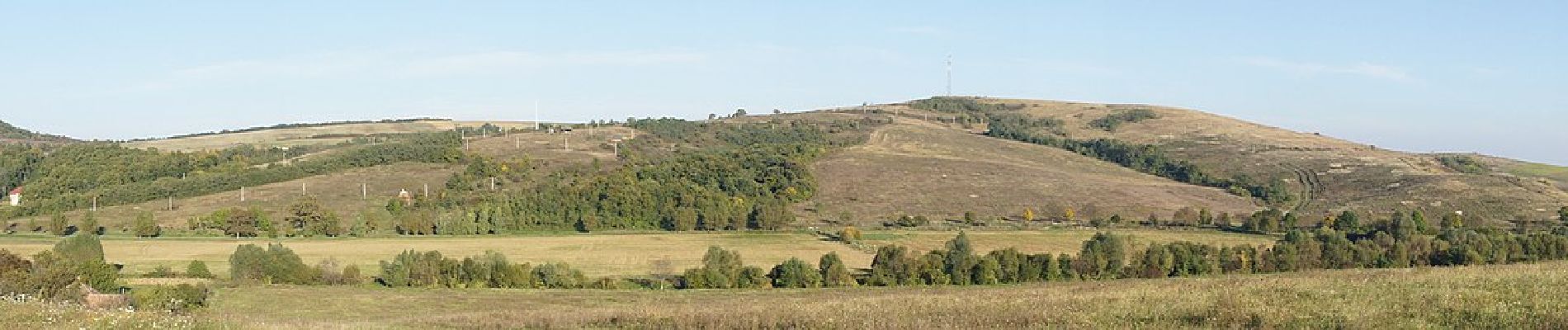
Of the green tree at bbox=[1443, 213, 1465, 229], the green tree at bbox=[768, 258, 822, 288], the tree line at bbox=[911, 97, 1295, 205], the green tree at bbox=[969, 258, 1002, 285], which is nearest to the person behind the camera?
the green tree at bbox=[969, 258, 1002, 285]

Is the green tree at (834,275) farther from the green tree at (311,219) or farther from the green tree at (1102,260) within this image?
the green tree at (311,219)

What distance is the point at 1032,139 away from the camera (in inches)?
7067

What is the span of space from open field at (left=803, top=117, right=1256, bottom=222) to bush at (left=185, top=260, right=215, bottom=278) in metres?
56.3

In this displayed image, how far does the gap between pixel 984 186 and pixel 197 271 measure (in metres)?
81.6

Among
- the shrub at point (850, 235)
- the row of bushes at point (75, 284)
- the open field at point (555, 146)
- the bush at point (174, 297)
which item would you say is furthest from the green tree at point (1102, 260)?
the open field at point (555, 146)

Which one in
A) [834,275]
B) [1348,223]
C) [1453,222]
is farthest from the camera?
[1348,223]

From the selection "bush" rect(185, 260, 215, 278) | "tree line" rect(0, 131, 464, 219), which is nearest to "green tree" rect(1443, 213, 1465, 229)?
"bush" rect(185, 260, 215, 278)

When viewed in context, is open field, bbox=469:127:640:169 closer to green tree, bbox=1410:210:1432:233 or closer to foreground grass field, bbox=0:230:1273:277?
foreground grass field, bbox=0:230:1273:277

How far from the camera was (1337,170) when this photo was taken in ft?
451

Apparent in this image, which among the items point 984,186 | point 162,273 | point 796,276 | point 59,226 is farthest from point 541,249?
point 984,186

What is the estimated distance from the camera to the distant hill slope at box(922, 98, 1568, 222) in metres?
108

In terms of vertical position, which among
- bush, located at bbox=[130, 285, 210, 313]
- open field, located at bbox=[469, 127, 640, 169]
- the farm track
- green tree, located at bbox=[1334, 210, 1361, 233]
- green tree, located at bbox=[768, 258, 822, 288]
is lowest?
green tree, located at bbox=[768, 258, 822, 288]

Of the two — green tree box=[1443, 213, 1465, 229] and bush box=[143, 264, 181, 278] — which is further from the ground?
green tree box=[1443, 213, 1465, 229]

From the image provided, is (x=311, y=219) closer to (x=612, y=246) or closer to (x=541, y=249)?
(x=541, y=249)
